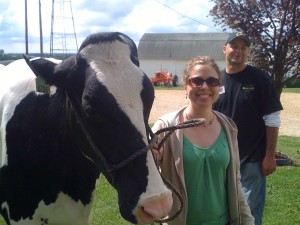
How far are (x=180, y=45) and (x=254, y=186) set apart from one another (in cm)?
6091

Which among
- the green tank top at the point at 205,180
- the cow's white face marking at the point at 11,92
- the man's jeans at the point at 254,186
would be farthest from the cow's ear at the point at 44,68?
the man's jeans at the point at 254,186

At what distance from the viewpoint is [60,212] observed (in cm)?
344

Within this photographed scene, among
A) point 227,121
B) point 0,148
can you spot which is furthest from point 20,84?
point 227,121

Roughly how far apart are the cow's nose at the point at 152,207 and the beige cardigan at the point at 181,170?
71cm

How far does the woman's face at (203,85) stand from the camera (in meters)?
3.29

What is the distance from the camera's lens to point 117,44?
289 centimetres

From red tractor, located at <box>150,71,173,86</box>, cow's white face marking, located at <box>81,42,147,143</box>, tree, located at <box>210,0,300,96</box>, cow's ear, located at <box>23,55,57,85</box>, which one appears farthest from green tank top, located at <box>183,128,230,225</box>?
red tractor, located at <box>150,71,173,86</box>

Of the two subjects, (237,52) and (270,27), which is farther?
(270,27)

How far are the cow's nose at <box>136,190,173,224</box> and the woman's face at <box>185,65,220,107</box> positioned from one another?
104 centimetres

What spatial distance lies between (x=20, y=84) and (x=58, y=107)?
1.84ft

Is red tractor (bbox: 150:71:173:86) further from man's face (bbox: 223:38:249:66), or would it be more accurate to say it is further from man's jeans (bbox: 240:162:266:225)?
man's jeans (bbox: 240:162:266:225)

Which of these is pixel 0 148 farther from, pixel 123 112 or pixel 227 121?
pixel 227 121

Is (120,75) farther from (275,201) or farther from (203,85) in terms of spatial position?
(275,201)

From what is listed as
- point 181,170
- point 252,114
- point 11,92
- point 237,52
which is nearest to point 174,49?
point 237,52
